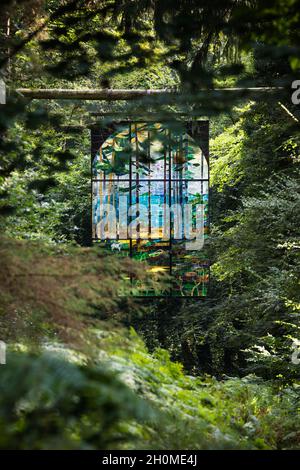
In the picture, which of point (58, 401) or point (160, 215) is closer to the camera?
point (58, 401)

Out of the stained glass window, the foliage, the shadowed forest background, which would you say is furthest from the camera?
Result: the stained glass window

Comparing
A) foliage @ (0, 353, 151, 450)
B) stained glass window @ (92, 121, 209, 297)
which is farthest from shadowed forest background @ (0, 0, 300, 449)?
stained glass window @ (92, 121, 209, 297)

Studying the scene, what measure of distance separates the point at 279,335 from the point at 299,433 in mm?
7171

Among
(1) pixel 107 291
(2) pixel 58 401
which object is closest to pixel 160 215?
(1) pixel 107 291

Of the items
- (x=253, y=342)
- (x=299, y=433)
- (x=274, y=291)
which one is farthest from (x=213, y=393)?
(x=253, y=342)

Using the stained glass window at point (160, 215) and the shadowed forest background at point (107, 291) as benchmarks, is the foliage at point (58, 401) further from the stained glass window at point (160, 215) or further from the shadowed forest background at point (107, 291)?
the stained glass window at point (160, 215)

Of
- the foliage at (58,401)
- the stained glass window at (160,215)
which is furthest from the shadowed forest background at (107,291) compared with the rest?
the stained glass window at (160,215)

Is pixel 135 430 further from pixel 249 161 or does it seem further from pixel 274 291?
pixel 249 161

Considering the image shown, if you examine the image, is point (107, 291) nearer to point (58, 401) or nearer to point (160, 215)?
point (58, 401)

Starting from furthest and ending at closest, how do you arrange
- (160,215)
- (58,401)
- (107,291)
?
(160,215), (107,291), (58,401)

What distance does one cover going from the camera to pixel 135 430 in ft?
11.7

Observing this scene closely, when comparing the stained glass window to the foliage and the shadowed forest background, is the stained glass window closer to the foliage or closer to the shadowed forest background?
the shadowed forest background

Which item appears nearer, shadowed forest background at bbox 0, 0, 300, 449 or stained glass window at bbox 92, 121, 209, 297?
shadowed forest background at bbox 0, 0, 300, 449
